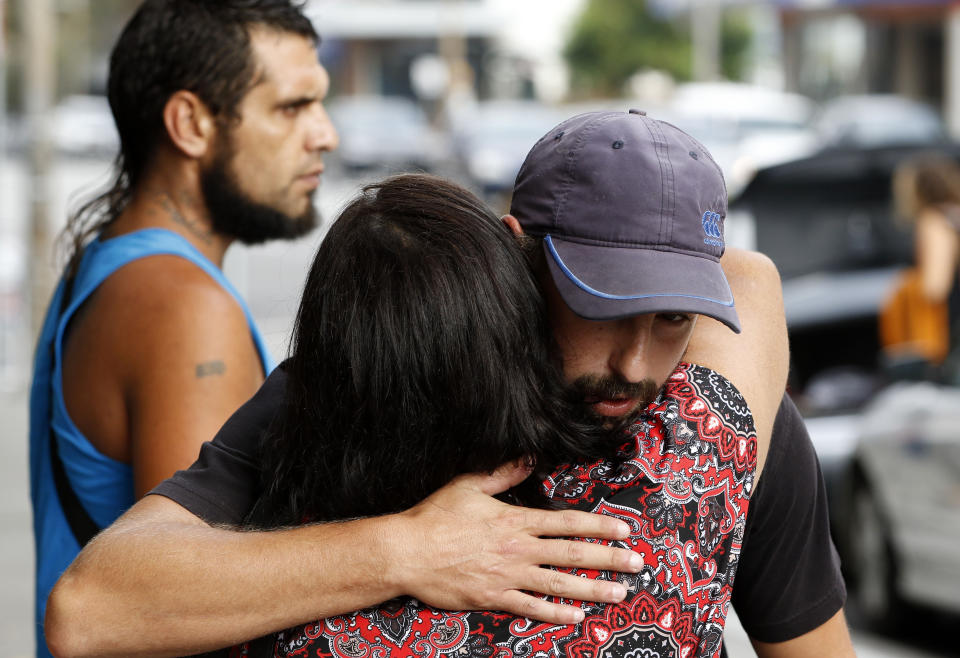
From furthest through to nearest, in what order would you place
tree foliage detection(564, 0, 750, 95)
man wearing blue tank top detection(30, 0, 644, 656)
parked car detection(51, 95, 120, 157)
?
tree foliage detection(564, 0, 750, 95) < parked car detection(51, 95, 120, 157) < man wearing blue tank top detection(30, 0, 644, 656)

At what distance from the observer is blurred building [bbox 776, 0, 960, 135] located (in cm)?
3147

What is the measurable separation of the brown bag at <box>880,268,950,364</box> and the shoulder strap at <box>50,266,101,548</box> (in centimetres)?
591

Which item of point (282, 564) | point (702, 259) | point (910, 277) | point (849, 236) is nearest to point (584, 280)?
point (702, 259)

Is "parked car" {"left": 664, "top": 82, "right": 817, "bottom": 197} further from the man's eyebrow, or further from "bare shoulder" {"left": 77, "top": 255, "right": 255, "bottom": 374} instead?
"bare shoulder" {"left": 77, "top": 255, "right": 255, "bottom": 374}

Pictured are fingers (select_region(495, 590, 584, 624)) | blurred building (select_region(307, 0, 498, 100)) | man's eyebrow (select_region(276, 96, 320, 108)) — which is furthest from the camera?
blurred building (select_region(307, 0, 498, 100))

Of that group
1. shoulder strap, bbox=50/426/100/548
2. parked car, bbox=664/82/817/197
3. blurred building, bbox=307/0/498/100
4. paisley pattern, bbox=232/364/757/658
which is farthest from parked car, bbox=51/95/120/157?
paisley pattern, bbox=232/364/757/658

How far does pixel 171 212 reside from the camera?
2729 mm

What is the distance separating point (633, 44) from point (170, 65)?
147 feet

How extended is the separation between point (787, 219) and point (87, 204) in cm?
621

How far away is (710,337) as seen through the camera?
5.82 ft

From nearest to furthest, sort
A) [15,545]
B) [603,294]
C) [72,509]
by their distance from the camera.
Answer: [603,294] < [72,509] < [15,545]

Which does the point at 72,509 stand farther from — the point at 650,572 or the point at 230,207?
the point at 650,572

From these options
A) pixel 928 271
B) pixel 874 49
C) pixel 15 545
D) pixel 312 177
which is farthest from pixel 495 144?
pixel 312 177

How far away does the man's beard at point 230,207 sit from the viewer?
2770mm
